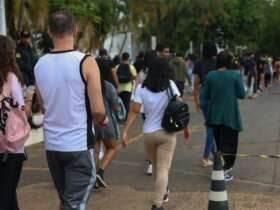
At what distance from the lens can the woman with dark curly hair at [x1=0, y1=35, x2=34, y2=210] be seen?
489 centimetres

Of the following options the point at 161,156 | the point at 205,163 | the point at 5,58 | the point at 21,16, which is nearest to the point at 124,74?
the point at 21,16

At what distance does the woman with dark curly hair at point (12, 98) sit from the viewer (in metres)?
4.89

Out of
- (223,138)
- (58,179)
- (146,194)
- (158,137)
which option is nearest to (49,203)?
(146,194)

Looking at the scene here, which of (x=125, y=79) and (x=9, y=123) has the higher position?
(x=9, y=123)

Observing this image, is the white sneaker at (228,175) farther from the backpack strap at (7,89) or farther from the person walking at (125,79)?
the person walking at (125,79)

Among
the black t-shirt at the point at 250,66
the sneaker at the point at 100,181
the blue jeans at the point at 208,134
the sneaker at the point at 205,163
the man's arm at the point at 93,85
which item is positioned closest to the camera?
the man's arm at the point at 93,85

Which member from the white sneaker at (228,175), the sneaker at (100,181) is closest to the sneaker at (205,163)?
the white sneaker at (228,175)

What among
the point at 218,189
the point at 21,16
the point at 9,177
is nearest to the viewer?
the point at 9,177

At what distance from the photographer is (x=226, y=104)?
8086 mm

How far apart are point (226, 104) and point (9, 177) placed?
3.76 meters

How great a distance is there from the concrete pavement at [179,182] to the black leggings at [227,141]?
35cm

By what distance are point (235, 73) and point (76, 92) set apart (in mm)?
4097

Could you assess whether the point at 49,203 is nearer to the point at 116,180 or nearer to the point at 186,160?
the point at 116,180

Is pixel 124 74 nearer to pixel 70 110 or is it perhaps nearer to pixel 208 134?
pixel 208 134
